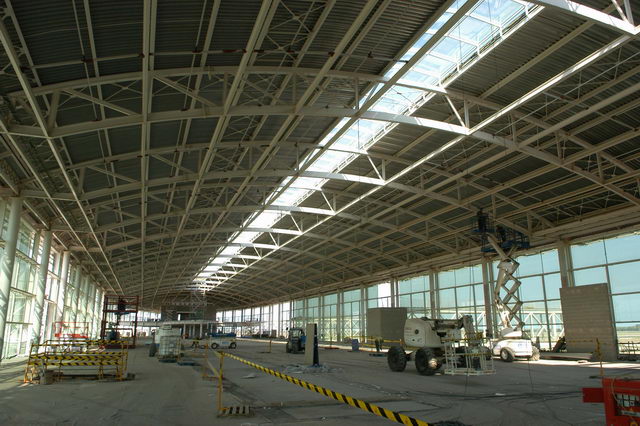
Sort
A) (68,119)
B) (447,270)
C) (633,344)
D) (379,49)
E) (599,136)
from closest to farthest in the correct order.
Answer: (379,49) → (68,119) → (599,136) → (633,344) → (447,270)

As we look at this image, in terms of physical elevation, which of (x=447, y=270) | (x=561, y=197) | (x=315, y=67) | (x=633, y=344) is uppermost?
(x=315, y=67)

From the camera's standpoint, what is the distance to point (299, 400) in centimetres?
1319

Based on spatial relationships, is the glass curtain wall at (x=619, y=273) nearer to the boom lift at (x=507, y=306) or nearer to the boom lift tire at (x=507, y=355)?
the boom lift at (x=507, y=306)

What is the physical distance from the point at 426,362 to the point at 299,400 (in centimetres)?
911

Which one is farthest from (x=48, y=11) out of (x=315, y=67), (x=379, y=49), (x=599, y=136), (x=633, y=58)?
(x=599, y=136)

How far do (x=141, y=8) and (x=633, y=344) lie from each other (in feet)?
107

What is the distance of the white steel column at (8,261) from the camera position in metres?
22.6

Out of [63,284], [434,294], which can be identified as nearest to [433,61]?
[434,294]

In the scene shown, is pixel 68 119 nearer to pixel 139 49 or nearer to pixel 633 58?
pixel 139 49

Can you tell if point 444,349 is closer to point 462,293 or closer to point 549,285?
point 549,285

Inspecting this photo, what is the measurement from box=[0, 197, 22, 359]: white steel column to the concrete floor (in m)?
3.55

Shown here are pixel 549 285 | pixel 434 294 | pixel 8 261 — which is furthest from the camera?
pixel 434 294

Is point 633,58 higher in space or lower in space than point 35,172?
higher

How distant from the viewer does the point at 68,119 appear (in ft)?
61.6
